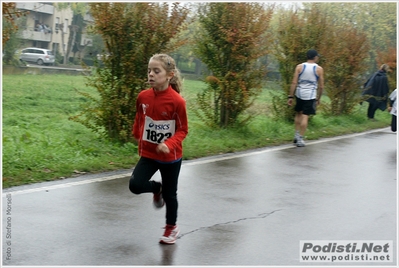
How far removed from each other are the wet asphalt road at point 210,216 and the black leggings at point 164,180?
0.31 m

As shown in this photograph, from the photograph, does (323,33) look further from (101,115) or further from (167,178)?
(167,178)

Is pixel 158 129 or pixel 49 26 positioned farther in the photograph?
pixel 49 26

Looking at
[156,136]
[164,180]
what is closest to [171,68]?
[156,136]

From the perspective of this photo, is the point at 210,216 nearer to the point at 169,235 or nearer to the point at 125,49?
the point at 169,235

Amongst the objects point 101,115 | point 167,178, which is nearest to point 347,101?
point 101,115

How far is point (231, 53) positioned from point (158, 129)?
25.6 ft

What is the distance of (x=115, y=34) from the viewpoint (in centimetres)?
1056

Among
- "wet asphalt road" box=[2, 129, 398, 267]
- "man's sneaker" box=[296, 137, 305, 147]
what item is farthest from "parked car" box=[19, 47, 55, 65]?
"wet asphalt road" box=[2, 129, 398, 267]

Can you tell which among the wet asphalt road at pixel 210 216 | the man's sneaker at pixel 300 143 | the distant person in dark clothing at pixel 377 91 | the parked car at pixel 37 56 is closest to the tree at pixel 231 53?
the man's sneaker at pixel 300 143

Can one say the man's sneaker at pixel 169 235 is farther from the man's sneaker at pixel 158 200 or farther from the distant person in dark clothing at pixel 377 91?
the distant person in dark clothing at pixel 377 91

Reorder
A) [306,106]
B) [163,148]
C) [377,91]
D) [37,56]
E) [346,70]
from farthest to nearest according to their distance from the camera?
[37,56] < [377,91] < [346,70] < [306,106] < [163,148]

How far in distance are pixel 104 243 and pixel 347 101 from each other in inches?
599

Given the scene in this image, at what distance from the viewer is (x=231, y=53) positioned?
13.6 metres

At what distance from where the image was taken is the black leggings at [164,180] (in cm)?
599
